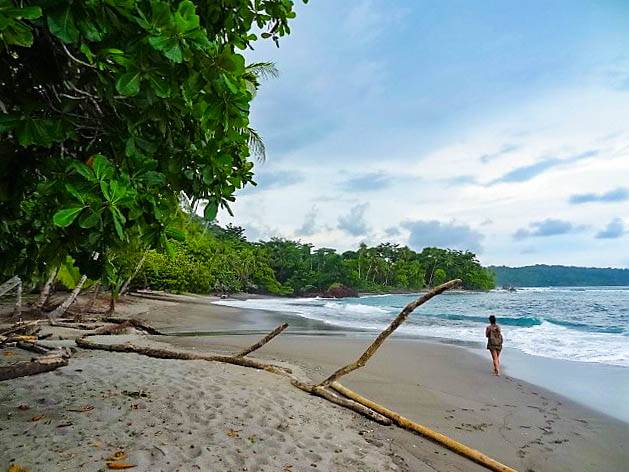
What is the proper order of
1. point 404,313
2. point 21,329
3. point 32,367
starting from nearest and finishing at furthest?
point 404,313 < point 32,367 < point 21,329

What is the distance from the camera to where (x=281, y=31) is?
10.5 feet

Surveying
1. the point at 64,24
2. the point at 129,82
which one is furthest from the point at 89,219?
the point at 64,24

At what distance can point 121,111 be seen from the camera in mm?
2770

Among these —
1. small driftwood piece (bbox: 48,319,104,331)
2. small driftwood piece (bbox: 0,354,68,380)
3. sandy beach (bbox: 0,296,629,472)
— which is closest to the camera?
sandy beach (bbox: 0,296,629,472)

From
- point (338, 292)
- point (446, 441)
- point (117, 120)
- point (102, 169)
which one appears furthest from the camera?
point (338, 292)

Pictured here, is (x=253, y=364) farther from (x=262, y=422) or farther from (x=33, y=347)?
(x=33, y=347)

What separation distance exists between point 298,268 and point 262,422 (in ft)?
239

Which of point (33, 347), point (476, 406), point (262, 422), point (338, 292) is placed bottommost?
point (476, 406)

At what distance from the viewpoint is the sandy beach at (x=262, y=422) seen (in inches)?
140

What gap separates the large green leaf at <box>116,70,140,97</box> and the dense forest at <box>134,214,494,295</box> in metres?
26.8

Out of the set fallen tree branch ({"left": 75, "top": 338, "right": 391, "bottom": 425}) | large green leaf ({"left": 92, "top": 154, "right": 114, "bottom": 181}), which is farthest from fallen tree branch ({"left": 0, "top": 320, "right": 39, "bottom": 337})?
large green leaf ({"left": 92, "top": 154, "right": 114, "bottom": 181})

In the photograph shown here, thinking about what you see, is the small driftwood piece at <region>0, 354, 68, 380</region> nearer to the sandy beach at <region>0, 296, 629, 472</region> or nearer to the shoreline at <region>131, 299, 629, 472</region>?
the sandy beach at <region>0, 296, 629, 472</region>

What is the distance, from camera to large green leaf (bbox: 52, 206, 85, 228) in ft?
6.01

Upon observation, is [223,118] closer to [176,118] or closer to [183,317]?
[176,118]
